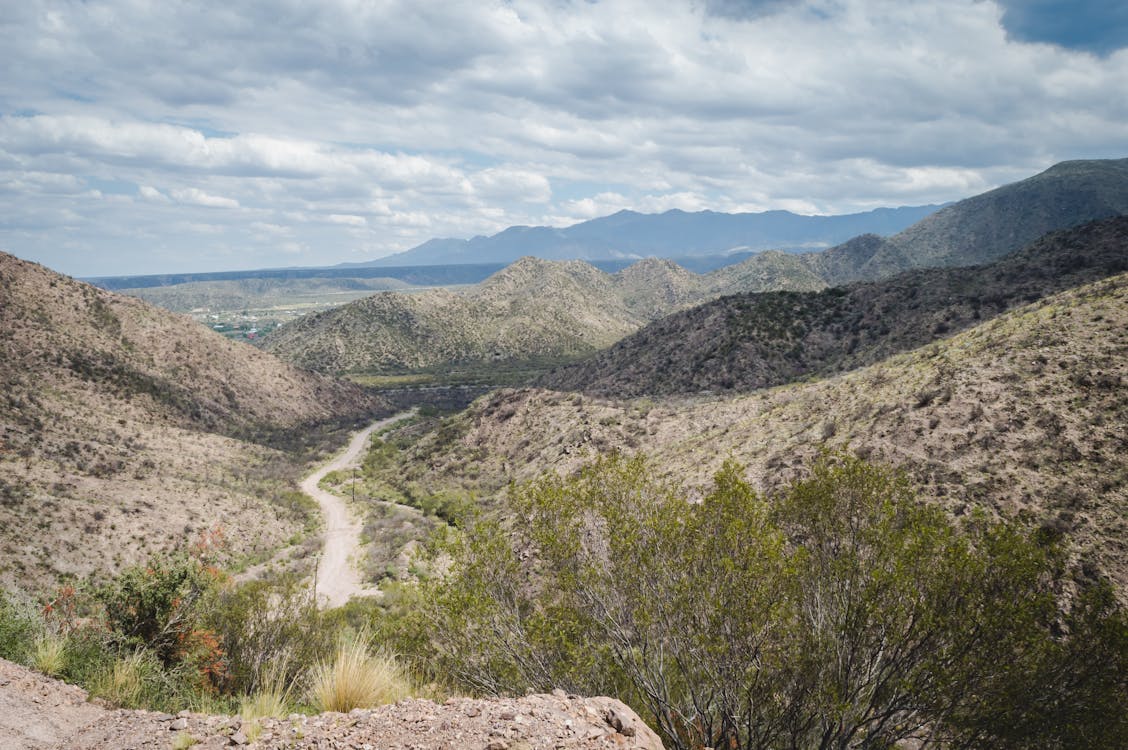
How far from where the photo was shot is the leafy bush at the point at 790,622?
10.6 metres

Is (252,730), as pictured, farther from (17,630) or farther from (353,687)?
(17,630)

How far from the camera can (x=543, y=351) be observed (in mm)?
179250

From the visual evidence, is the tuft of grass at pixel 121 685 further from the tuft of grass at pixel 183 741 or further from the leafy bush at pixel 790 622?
the leafy bush at pixel 790 622

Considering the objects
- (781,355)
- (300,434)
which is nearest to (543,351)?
(300,434)

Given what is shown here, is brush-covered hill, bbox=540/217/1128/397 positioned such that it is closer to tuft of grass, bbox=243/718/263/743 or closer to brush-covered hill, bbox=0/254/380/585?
brush-covered hill, bbox=0/254/380/585

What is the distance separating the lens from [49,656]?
35.3 feet

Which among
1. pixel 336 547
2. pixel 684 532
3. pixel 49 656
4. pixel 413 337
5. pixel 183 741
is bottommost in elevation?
pixel 336 547

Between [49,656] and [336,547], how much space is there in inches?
1614

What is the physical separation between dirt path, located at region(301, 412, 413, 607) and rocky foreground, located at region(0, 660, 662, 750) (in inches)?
583

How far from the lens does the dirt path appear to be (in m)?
39.2

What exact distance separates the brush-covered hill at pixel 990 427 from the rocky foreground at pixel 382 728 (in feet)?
35.2

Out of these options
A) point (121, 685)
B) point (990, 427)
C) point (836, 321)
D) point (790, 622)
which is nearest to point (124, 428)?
point (121, 685)

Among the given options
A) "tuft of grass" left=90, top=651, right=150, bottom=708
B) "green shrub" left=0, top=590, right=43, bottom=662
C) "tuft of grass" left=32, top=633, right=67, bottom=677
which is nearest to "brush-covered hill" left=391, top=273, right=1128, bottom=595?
"tuft of grass" left=90, top=651, right=150, bottom=708

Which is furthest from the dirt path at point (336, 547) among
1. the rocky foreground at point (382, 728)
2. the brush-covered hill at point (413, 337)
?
the brush-covered hill at point (413, 337)
